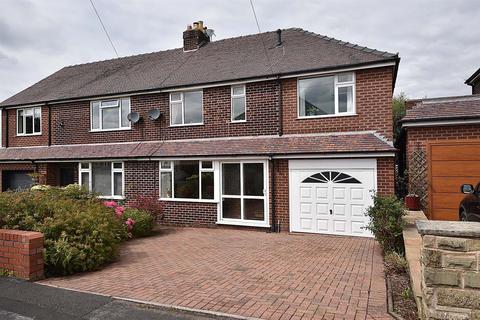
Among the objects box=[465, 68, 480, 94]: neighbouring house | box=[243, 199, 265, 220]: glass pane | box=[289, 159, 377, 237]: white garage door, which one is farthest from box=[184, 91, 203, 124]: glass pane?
box=[465, 68, 480, 94]: neighbouring house

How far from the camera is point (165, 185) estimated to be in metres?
12.7

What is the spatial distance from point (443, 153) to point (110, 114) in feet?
39.4

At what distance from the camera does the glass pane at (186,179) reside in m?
12.2

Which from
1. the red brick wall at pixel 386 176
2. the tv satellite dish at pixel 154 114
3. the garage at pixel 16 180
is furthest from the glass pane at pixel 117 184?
the red brick wall at pixel 386 176

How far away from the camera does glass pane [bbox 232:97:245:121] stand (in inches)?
473

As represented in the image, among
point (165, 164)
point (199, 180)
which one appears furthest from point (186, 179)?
point (165, 164)

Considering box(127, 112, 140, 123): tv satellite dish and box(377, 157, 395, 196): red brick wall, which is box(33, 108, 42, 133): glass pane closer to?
→ box(127, 112, 140, 123): tv satellite dish

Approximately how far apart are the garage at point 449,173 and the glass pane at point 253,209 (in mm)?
4839

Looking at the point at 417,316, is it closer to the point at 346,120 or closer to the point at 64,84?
the point at 346,120

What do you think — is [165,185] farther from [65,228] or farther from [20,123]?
[20,123]

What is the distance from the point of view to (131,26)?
7.12 m

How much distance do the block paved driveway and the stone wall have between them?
3.23 ft

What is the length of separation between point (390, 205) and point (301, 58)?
635cm

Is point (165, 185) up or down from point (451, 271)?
up
